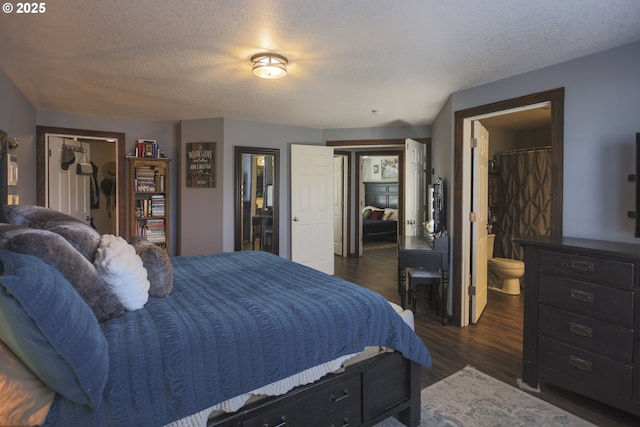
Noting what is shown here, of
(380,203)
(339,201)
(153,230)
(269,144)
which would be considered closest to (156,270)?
(153,230)

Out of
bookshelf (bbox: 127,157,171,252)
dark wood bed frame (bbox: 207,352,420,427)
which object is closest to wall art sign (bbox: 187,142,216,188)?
bookshelf (bbox: 127,157,171,252)

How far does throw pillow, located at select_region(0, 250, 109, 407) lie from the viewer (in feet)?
3.39

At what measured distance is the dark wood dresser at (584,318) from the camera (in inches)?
75.2

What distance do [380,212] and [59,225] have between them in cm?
786

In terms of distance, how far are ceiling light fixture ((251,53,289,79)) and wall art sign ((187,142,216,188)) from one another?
225 centimetres

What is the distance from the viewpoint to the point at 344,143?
5336 mm

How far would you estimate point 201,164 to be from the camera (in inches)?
185

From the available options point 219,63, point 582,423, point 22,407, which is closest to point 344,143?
point 219,63

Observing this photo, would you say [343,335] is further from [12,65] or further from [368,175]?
[368,175]

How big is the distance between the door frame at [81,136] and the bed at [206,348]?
9.98 feet

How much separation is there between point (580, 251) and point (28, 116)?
5136 mm

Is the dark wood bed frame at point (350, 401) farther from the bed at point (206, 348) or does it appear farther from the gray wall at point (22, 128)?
the gray wall at point (22, 128)

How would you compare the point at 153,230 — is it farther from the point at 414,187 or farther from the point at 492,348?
the point at 492,348

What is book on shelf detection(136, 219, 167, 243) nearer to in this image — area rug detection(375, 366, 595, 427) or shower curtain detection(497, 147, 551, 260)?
area rug detection(375, 366, 595, 427)
